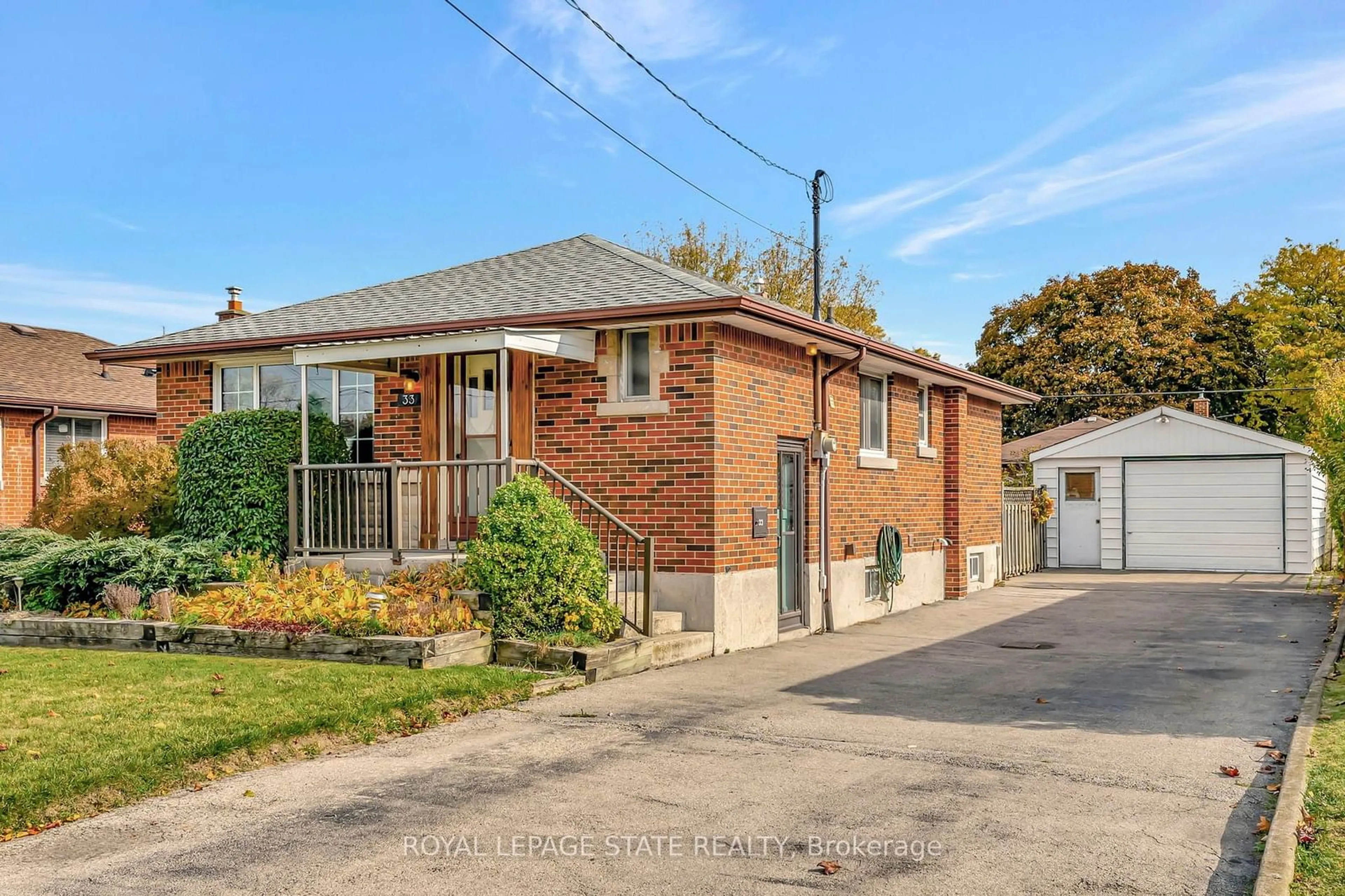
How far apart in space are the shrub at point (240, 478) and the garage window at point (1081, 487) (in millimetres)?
18167

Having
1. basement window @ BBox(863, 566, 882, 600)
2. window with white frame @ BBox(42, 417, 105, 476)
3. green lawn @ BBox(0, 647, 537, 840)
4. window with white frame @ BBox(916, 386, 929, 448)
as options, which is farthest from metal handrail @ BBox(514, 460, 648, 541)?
window with white frame @ BBox(42, 417, 105, 476)

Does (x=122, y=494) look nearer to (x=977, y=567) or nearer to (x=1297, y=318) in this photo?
(x=977, y=567)

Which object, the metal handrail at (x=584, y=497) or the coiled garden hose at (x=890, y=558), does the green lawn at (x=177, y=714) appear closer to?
the metal handrail at (x=584, y=497)

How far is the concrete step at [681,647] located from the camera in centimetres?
1087

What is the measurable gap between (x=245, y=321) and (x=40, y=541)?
12.2ft

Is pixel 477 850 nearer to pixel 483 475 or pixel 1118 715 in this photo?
pixel 1118 715

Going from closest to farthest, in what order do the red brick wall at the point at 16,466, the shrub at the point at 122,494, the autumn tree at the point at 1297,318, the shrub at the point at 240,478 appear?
the shrub at the point at 240,478 < the shrub at the point at 122,494 < the red brick wall at the point at 16,466 < the autumn tree at the point at 1297,318

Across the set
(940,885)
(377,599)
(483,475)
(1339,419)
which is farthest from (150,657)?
(1339,419)

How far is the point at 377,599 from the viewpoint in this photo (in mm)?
10898

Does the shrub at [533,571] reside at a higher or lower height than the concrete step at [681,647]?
higher

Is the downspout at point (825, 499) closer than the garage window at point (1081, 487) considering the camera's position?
Yes

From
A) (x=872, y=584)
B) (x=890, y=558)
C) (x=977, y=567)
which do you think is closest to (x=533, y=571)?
(x=872, y=584)

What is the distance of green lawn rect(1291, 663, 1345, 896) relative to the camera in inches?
185

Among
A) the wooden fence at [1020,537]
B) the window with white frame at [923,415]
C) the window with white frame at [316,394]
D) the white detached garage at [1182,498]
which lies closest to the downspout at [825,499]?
the window with white frame at [923,415]
